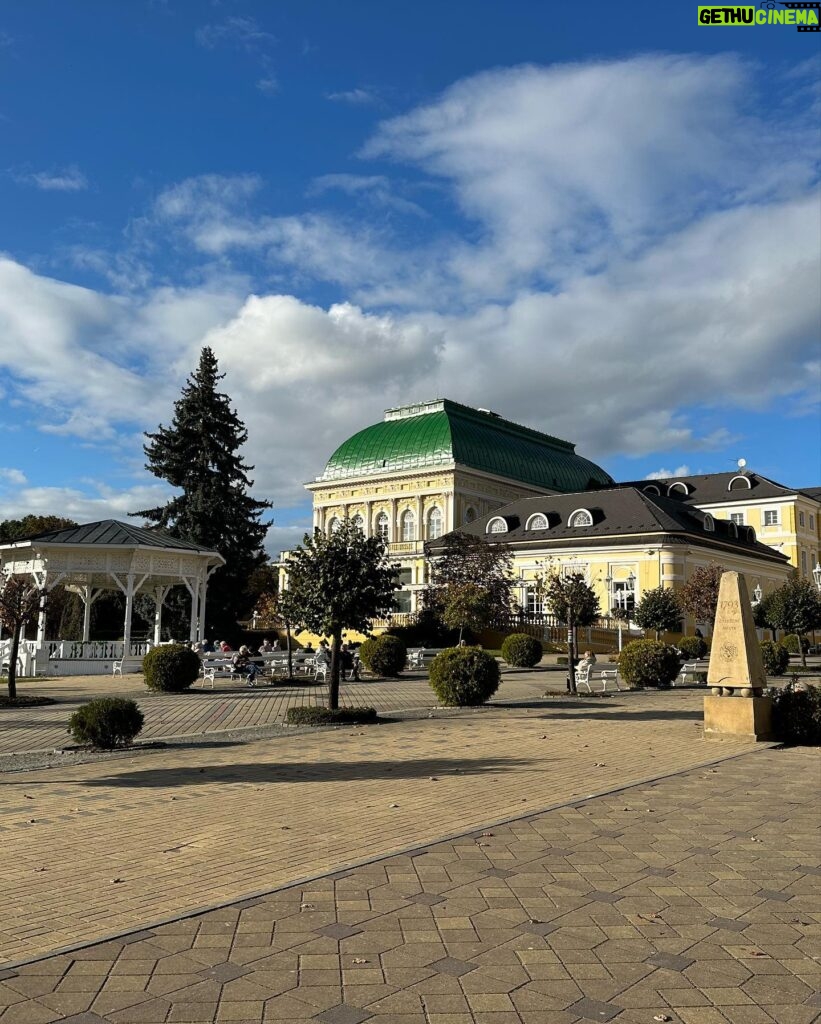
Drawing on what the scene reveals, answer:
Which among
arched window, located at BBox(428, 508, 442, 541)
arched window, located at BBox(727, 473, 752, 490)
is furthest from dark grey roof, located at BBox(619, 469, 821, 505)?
arched window, located at BBox(428, 508, 442, 541)

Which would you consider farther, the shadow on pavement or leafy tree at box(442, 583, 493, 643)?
leafy tree at box(442, 583, 493, 643)


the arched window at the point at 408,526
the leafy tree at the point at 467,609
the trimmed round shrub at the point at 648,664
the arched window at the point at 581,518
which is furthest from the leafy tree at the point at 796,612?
the arched window at the point at 408,526

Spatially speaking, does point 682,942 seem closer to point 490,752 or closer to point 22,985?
point 22,985

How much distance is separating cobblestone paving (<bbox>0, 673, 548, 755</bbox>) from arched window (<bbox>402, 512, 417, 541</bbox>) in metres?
43.9

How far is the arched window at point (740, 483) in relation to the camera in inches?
2923

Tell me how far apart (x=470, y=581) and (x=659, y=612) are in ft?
32.4

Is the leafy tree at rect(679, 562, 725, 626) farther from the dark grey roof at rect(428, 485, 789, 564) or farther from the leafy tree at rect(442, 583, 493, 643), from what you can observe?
the leafy tree at rect(442, 583, 493, 643)

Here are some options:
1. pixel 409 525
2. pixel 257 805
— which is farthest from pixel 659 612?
pixel 257 805

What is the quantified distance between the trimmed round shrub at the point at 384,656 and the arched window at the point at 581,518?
2795 centimetres

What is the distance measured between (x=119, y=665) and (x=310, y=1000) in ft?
94.8

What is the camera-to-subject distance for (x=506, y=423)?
83438mm

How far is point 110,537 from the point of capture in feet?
102

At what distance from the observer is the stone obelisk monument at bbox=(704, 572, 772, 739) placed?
14.0 meters

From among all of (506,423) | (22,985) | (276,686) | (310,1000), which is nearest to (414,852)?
(310,1000)
